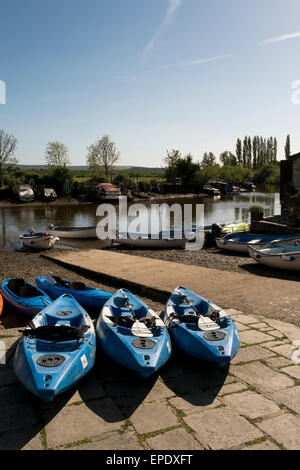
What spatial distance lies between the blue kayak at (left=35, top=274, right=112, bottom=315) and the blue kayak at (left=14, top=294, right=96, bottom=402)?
2390mm

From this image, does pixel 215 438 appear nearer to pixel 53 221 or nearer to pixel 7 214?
pixel 53 221

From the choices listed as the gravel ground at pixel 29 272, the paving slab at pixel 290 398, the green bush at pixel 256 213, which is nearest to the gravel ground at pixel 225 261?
the green bush at pixel 256 213

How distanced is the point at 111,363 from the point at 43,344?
42.0 inches

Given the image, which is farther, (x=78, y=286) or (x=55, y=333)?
(x=78, y=286)

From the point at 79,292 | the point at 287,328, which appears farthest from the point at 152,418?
the point at 79,292

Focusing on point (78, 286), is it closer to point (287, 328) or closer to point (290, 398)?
point (287, 328)

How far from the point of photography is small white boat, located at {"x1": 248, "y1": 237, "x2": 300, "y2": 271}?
1291cm

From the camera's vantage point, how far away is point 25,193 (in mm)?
53812

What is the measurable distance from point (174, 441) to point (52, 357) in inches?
75.4

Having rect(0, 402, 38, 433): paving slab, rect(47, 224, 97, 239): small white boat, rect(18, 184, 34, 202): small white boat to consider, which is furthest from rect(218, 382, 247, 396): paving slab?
rect(18, 184, 34, 202): small white boat

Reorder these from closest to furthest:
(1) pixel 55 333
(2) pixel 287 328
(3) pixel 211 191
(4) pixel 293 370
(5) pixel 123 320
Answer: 1. (4) pixel 293 370
2. (1) pixel 55 333
3. (5) pixel 123 320
4. (2) pixel 287 328
5. (3) pixel 211 191

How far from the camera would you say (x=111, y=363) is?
5.39m

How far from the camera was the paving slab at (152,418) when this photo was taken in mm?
3838

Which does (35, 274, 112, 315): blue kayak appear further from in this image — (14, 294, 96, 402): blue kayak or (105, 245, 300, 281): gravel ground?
(105, 245, 300, 281): gravel ground
